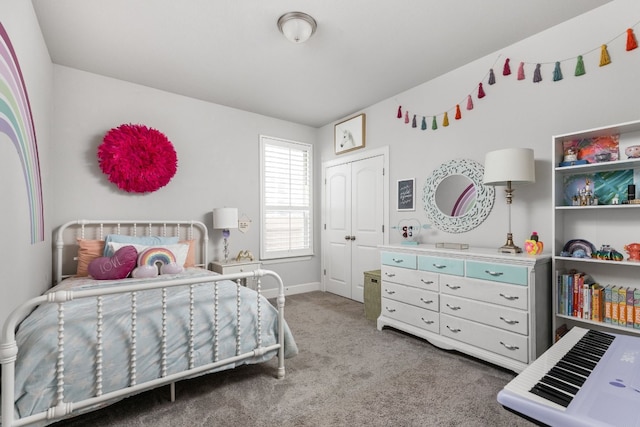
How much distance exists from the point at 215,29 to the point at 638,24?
9.72 feet

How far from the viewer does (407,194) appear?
361 centimetres

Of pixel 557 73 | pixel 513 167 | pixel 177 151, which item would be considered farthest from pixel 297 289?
pixel 557 73

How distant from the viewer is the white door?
4.03 meters

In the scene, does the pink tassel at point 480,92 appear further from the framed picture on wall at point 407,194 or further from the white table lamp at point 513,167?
the framed picture on wall at point 407,194

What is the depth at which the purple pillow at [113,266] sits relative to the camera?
2.69m

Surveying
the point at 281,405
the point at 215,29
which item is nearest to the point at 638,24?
the point at 215,29

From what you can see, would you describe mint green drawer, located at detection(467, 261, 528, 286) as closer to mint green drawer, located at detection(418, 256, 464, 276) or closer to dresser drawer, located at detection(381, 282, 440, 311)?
mint green drawer, located at detection(418, 256, 464, 276)

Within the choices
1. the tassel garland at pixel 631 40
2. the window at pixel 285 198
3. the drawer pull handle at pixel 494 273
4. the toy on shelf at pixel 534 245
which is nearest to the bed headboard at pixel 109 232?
the window at pixel 285 198

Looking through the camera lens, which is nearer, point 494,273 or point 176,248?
point 494,273

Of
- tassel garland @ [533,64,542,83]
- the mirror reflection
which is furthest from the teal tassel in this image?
the mirror reflection

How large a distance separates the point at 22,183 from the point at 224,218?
6.12 ft

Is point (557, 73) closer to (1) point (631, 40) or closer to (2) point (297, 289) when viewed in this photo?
(1) point (631, 40)

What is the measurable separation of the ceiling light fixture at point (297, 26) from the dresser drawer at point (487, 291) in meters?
2.26

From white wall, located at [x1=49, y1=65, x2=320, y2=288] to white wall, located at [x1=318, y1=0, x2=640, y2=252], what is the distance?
6.63ft
